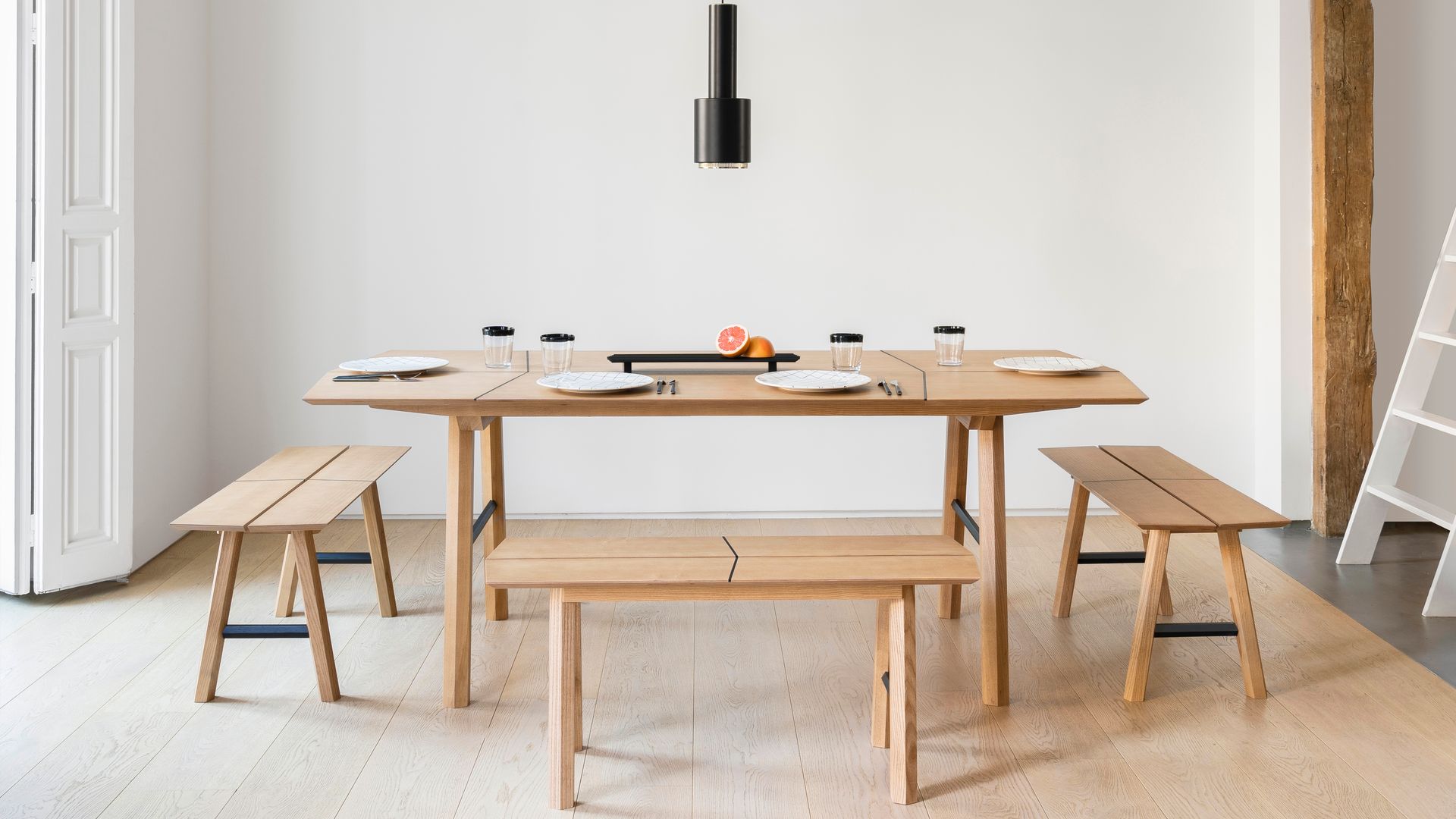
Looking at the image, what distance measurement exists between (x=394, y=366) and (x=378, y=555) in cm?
76

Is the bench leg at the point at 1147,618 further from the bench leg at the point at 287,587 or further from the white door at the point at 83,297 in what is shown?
the white door at the point at 83,297

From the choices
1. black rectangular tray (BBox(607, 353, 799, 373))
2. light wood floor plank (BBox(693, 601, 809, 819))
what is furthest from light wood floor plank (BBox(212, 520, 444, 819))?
black rectangular tray (BBox(607, 353, 799, 373))

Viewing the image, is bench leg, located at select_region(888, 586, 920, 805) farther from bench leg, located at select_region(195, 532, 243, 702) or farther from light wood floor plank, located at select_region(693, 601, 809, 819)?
bench leg, located at select_region(195, 532, 243, 702)

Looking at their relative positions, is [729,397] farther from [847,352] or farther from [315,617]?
[315,617]

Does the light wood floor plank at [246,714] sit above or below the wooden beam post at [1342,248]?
below

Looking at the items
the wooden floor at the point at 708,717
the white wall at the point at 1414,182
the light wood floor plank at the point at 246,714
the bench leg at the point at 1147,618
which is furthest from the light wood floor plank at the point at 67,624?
the white wall at the point at 1414,182

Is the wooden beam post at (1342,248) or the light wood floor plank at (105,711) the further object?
the wooden beam post at (1342,248)

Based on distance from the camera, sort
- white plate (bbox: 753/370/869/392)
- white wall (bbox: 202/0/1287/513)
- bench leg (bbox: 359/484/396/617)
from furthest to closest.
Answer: white wall (bbox: 202/0/1287/513) → bench leg (bbox: 359/484/396/617) → white plate (bbox: 753/370/869/392)

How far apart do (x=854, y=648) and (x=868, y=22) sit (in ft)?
8.64

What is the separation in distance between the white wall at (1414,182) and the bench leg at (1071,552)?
1936mm

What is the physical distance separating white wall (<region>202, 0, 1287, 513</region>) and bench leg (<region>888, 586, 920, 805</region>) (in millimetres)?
2396

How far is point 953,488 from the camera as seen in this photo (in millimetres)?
3582

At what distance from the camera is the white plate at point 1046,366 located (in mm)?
3082

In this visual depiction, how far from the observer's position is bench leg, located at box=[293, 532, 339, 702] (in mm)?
2908
